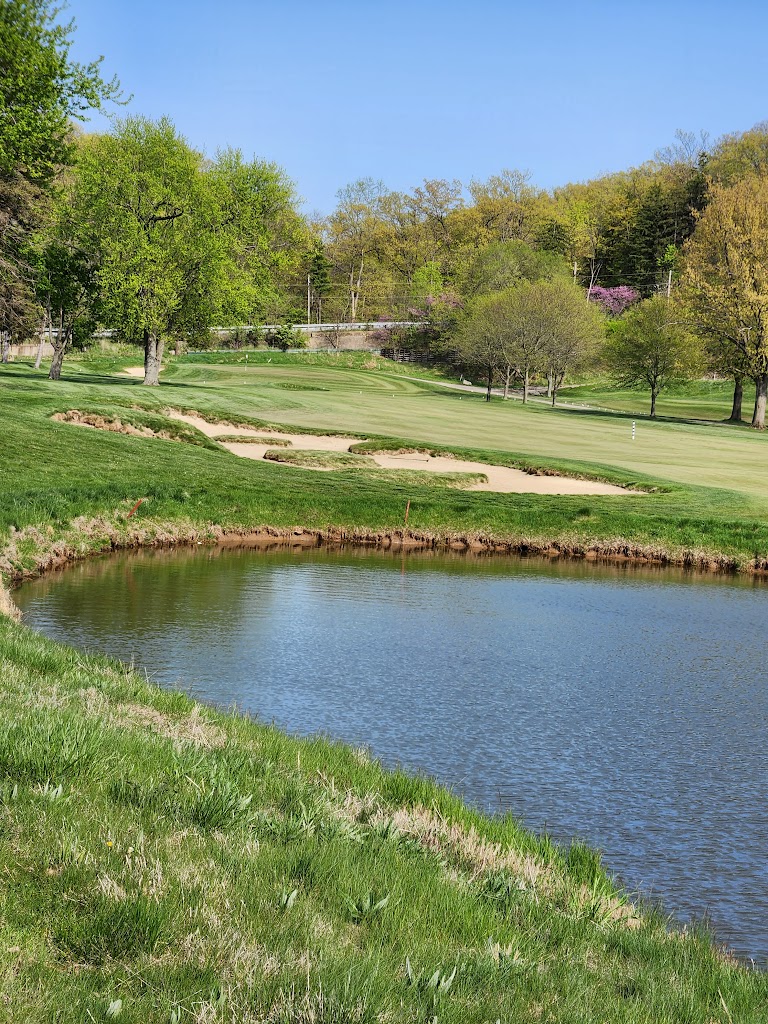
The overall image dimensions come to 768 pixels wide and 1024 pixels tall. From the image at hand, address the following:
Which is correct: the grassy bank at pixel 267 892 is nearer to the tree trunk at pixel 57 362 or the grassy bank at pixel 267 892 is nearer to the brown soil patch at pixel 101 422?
the brown soil patch at pixel 101 422

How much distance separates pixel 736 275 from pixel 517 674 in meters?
62.6

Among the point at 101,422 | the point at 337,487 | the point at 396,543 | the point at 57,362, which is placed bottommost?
the point at 396,543

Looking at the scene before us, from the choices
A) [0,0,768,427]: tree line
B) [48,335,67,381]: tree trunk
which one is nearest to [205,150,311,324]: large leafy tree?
[0,0,768,427]: tree line

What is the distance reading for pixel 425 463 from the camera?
41594mm

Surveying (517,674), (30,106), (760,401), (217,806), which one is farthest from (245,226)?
(217,806)

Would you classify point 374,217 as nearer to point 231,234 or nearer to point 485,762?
point 231,234

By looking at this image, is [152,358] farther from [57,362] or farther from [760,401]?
[760,401]

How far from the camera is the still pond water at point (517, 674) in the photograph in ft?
33.0

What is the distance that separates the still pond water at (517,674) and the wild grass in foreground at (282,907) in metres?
1.91

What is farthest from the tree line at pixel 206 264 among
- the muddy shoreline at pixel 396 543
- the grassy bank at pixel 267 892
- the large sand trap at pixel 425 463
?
the grassy bank at pixel 267 892

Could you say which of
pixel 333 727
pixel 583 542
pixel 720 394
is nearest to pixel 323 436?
pixel 583 542

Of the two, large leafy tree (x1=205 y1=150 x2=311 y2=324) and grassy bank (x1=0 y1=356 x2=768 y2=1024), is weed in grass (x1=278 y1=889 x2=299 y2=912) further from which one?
large leafy tree (x1=205 y1=150 x2=311 y2=324)

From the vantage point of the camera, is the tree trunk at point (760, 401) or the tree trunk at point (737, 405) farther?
the tree trunk at point (737, 405)

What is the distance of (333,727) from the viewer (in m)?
12.6
